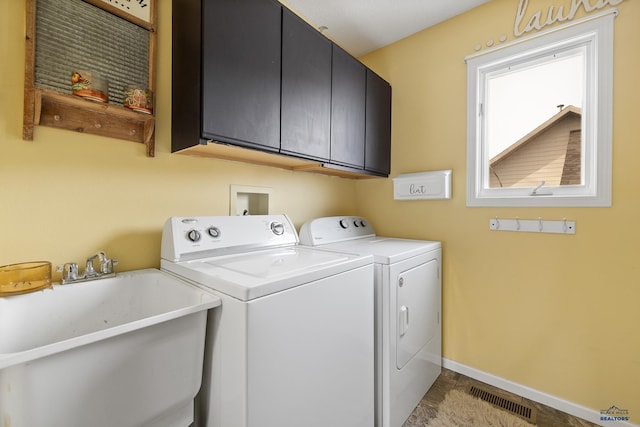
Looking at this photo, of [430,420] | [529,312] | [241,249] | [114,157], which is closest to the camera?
[114,157]

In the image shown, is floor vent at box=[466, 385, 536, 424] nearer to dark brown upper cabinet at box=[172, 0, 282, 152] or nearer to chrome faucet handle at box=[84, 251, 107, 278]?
dark brown upper cabinet at box=[172, 0, 282, 152]

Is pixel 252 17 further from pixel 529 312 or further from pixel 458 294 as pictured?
pixel 529 312

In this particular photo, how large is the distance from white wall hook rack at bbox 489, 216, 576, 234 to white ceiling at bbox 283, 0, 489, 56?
4.94ft

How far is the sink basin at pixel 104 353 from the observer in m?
0.66

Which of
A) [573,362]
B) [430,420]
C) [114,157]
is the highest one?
[114,157]

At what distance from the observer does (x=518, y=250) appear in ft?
5.82

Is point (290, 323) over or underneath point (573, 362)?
over

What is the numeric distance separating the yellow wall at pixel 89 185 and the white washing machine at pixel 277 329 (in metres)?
0.18

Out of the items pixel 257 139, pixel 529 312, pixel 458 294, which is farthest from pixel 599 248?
pixel 257 139

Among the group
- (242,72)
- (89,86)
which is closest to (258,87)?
(242,72)

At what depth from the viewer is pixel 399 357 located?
1.49m

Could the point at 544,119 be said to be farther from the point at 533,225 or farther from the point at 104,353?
the point at 104,353

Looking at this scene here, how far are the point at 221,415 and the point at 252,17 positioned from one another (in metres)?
1.69

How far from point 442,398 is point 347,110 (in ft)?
6.55
